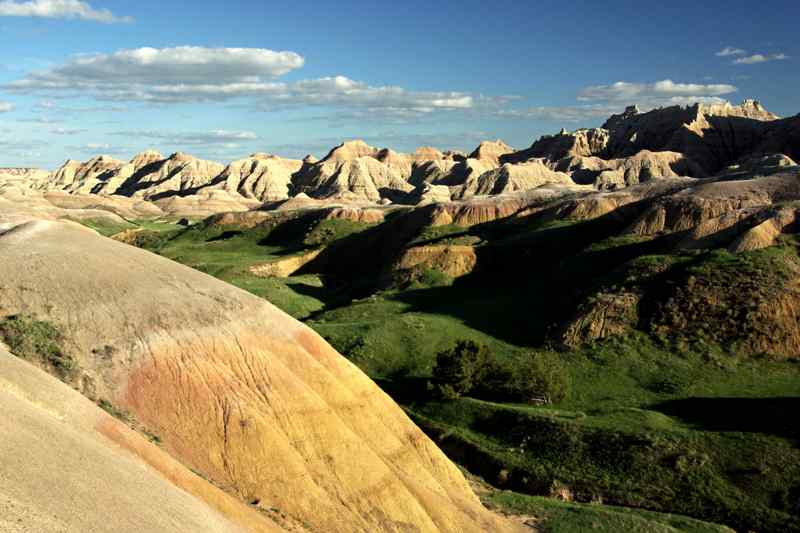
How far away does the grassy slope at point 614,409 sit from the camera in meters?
30.3

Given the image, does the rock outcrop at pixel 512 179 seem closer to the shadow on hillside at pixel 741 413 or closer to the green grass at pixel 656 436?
the green grass at pixel 656 436

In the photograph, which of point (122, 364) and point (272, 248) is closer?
point (122, 364)

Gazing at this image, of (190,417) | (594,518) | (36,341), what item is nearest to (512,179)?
(594,518)

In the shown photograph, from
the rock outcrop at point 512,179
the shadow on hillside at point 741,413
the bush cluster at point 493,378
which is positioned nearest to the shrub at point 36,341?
the bush cluster at point 493,378

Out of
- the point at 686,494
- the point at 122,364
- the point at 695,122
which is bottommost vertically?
the point at 686,494

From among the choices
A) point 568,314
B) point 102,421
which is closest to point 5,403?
point 102,421

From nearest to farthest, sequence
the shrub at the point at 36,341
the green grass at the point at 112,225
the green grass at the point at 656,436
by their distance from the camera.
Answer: the shrub at the point at 36,341
the green grass at the point at 656,436
the green grass at the point at 112,225

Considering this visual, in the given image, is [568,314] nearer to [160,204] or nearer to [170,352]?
[170,352]

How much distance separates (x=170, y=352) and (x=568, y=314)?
34.0 metres

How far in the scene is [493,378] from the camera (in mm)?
42281

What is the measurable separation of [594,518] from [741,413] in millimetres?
12192

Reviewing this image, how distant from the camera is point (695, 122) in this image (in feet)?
522

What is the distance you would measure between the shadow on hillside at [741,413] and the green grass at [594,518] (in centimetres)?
744

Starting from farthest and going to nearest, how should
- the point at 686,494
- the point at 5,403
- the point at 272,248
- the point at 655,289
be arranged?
the point at 272,248
the point at 655,289
the point at 686,494
the point at 5,403
